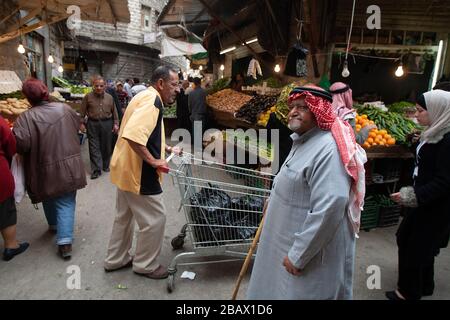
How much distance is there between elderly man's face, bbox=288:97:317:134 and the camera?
188 cm

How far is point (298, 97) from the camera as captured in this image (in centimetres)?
191

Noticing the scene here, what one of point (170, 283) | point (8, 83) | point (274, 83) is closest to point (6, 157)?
point (170, 283)

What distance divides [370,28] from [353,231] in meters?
6.32

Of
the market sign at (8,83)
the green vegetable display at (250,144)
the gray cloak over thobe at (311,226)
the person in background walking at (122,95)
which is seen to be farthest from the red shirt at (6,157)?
the person in background walking at (122,95)

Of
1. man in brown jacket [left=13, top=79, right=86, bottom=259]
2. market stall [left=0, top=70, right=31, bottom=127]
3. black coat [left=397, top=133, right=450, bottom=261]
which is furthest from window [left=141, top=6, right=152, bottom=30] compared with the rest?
black coat [left=397, top=133, right=450, bottom=261]

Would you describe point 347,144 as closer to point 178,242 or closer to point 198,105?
point 178,242

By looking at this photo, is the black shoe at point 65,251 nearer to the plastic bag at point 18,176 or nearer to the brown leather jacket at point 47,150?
the brown leather jacket at point 47,150

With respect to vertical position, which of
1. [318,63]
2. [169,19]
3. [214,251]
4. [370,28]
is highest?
[169,19]

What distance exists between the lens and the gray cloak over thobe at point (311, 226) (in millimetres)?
1707

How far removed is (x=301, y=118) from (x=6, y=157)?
3237mm
